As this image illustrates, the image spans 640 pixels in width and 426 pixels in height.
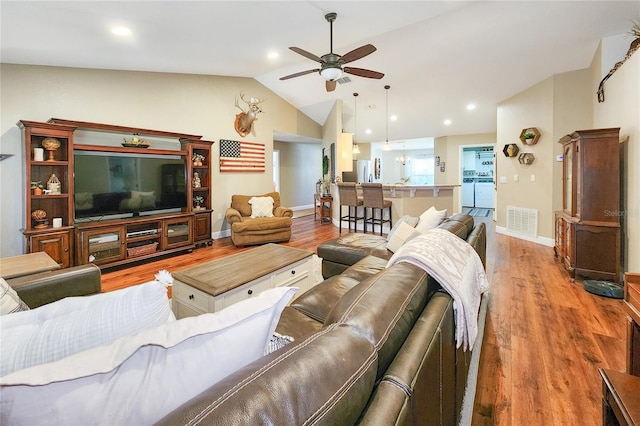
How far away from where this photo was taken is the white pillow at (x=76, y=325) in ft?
2.06

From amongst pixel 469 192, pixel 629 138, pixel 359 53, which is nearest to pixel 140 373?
pixel 359 53

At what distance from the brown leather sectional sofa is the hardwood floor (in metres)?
0.59

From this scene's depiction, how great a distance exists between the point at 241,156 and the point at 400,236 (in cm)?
453

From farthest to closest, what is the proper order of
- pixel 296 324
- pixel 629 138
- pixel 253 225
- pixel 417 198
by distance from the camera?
pixel 417 198 < pixel 253 225 < pixel 629 138 < pixel 296 324

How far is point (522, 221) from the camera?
5.71 m

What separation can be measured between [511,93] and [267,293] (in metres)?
6.94

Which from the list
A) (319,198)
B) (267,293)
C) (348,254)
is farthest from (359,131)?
(267,293)

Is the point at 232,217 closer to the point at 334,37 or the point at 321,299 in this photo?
the point at 334,37

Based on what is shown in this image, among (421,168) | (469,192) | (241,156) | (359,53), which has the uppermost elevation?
(359,53)

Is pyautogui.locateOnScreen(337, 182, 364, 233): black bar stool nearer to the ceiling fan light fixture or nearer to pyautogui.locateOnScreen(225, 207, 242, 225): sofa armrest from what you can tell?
pyautogui.locateOnScreen(225, 207, 242, 225): sofa armrest

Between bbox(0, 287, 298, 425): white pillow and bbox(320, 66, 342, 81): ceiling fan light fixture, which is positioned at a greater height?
bbox(320, 66, 342, 81): ceiling fan light fixture

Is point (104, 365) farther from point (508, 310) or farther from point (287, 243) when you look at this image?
point (287, 243)

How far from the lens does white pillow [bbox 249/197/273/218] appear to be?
5.73 m

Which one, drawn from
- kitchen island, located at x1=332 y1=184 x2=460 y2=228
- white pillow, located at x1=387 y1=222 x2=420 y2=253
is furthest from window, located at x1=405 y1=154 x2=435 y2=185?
A: white pillow, located at x1=387 y1=222 x2=420 y2=253
